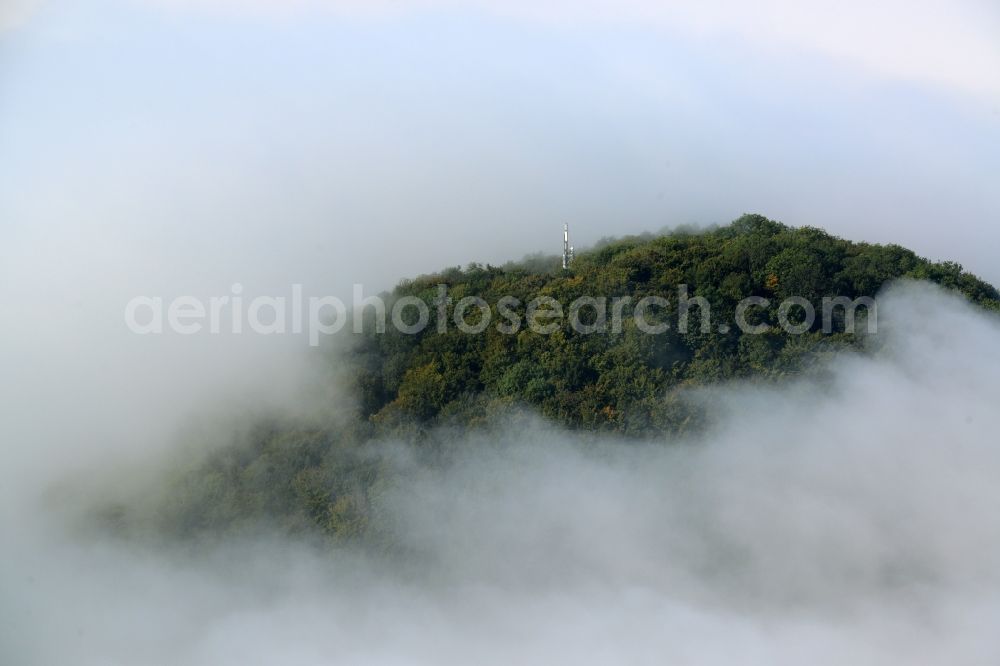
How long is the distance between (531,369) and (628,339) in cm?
331

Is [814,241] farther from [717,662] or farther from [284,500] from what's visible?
[284,500]

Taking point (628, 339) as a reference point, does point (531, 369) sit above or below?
below

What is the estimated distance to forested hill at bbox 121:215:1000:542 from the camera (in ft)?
107

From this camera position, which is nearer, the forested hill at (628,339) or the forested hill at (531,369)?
the forested hill at (531,369)

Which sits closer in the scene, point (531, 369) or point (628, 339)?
point (531, 369)

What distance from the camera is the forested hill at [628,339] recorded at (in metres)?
34.1

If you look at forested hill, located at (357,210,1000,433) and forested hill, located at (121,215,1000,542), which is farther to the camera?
forested hill, located at (357,210,1000,433)

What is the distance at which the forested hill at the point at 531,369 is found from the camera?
107 ft

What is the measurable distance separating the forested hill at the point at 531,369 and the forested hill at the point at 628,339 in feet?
0.16

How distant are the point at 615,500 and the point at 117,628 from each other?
14590mm

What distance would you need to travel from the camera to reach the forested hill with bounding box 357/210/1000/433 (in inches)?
1341

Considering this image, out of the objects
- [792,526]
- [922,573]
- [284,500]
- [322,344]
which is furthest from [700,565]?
[322,344]

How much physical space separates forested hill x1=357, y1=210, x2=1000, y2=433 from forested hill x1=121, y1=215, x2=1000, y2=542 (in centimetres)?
5

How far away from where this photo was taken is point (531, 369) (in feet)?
114
